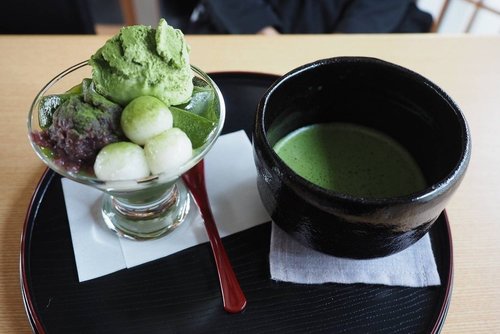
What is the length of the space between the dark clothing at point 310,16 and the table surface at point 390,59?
41cm

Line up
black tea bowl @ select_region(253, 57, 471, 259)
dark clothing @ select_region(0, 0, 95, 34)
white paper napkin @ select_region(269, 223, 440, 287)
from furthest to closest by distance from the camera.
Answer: dark clothing @ select_region(0, 0, 95, 34), white paper napkin @ select_region(269, 223, 440, 287), black tea bowl @ select_region(253, 57, 471, 259)

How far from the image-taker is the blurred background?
136 cm

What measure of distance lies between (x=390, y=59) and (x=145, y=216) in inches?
27.2

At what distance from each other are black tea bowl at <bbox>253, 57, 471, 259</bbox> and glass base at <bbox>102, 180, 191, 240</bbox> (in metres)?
Answer: 0.16

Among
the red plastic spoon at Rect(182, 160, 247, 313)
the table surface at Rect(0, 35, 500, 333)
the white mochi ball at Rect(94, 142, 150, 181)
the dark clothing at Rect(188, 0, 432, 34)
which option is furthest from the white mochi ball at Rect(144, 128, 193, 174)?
the dark clothing at Rect(188, 0, 432, 34)

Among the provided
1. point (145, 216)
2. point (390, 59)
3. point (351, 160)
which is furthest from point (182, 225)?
point (390, 59)

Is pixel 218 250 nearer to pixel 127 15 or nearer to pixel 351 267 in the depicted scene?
pixel 351 267

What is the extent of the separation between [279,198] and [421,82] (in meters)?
0.27

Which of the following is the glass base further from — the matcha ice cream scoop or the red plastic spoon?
the matcha ice cream scoop

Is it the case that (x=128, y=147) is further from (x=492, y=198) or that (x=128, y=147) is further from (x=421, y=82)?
(x=492, y=198)

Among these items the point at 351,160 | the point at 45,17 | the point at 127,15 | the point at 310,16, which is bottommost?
the point at 127,15

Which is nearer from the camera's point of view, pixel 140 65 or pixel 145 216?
pixel 140 65

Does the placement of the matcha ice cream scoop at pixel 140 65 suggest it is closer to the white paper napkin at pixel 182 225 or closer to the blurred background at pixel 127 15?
the white paper napkin at pixel 182 225

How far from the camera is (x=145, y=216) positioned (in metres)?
0.68
